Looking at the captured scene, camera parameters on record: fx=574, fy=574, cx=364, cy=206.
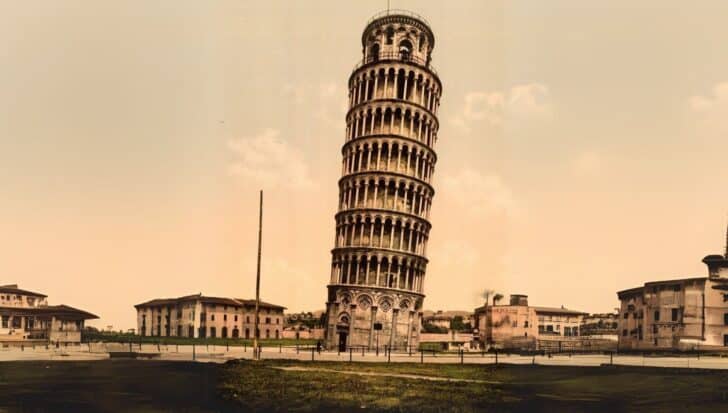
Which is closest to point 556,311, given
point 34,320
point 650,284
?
point 650,284

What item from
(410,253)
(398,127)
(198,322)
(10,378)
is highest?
(398,127)

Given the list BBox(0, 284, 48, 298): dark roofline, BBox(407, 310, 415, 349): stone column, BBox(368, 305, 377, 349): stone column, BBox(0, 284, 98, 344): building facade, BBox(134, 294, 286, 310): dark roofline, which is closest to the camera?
BBox(368, 305, 377, 349): stone column

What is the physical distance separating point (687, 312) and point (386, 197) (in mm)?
34920

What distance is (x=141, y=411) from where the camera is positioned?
56.0ft

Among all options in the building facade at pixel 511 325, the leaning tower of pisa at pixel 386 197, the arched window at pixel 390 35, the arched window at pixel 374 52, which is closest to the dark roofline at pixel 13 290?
the leaning tower of pisa at pixel 386 197

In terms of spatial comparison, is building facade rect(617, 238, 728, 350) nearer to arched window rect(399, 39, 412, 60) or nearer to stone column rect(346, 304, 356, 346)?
stone column rect(346, 304, 356, 346)

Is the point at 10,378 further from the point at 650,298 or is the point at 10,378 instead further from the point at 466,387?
→ the point at 650,298

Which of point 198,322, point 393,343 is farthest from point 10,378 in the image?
point 198,322

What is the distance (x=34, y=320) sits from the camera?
210ft

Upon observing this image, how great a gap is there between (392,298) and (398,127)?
1679 cm

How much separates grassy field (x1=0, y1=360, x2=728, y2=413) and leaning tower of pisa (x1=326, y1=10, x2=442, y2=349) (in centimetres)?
2403

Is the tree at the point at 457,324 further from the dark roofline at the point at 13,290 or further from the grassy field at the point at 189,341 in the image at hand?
the dark roofline at the point at 13,290

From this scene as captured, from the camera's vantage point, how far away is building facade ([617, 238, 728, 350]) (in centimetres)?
5988

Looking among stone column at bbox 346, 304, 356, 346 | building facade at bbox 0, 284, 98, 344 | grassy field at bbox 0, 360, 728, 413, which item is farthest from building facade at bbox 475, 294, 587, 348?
grassy field at bbox 0, 360, 728, 413
